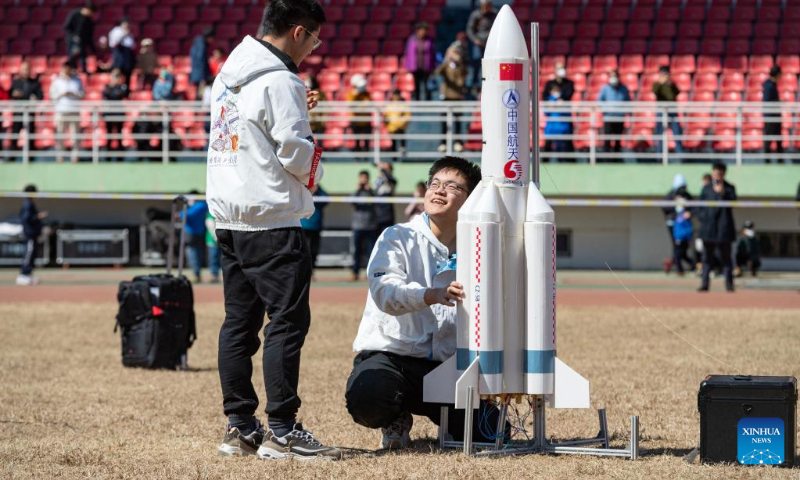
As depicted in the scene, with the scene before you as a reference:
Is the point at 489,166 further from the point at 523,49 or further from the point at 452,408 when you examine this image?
the point at 452,408

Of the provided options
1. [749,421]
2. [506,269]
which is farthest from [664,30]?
[749,421]

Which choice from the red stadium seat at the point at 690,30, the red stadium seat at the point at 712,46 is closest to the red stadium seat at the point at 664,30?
the red stadium seat at the point at 690,30

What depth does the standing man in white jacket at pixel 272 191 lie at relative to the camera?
5.95m

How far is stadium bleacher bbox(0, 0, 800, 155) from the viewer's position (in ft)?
83.7

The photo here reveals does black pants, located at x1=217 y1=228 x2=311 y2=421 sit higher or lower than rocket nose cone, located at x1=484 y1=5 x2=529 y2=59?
lower

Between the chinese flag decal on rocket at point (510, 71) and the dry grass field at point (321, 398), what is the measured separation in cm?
193

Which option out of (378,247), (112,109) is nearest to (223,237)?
(378,247)

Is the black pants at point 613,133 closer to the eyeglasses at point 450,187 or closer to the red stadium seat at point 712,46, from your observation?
the red stadium seat at point 712,46

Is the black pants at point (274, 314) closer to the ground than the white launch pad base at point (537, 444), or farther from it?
farther from it

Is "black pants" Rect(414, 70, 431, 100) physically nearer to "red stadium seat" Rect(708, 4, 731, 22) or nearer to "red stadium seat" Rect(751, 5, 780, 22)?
"red stadium seat" Rect(708, 4, 731, 22)

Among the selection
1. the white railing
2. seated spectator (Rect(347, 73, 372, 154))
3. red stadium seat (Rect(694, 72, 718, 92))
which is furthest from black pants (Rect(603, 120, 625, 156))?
seated spectator (Rect(347, 73, 372, 154))

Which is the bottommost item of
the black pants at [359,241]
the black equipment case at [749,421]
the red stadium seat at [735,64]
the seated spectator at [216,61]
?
the black equipment case at [749,421]

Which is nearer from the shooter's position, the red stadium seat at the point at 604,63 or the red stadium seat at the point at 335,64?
the red stadium seat at the point at 604,63

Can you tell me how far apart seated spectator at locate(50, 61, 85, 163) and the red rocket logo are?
60.6ft
